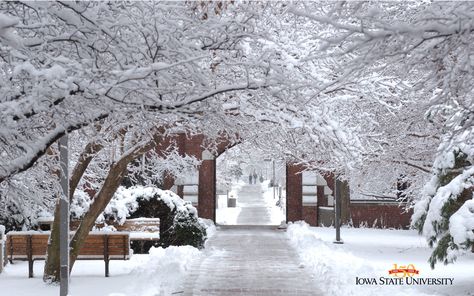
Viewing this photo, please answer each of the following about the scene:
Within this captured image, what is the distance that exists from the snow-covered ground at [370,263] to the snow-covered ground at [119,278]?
9.85 feet

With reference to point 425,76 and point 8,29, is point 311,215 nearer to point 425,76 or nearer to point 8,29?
point 425,76

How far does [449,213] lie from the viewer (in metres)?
11.7

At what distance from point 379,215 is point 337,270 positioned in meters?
18.4

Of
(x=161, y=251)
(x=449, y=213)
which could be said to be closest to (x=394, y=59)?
(x=449, y=213)

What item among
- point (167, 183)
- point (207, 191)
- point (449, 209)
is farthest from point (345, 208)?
point (449, 209)

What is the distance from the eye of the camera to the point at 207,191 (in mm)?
32906

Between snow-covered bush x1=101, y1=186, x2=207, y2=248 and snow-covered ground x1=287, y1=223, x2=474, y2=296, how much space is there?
10.5 ft

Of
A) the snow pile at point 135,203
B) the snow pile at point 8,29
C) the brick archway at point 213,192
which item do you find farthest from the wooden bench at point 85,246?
the brick archway at point 213,192

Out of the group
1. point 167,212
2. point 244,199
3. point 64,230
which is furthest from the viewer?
point 244,199

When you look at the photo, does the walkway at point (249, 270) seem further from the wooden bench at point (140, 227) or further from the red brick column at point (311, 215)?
the red brick column at point (311, 215)

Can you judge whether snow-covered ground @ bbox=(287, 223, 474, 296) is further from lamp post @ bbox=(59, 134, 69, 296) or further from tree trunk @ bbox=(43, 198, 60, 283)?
tree trunk @ bbox=(43, 198, 60, 283)

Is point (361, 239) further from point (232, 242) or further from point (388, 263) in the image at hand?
point (388, 263)

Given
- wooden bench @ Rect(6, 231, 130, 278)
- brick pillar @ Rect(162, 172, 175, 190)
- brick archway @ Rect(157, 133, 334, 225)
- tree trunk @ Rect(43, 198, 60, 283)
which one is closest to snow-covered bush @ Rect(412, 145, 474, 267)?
wooden bench @ Rect(6, 231, 130, 278)

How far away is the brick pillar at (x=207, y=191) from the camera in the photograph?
3262 cm
